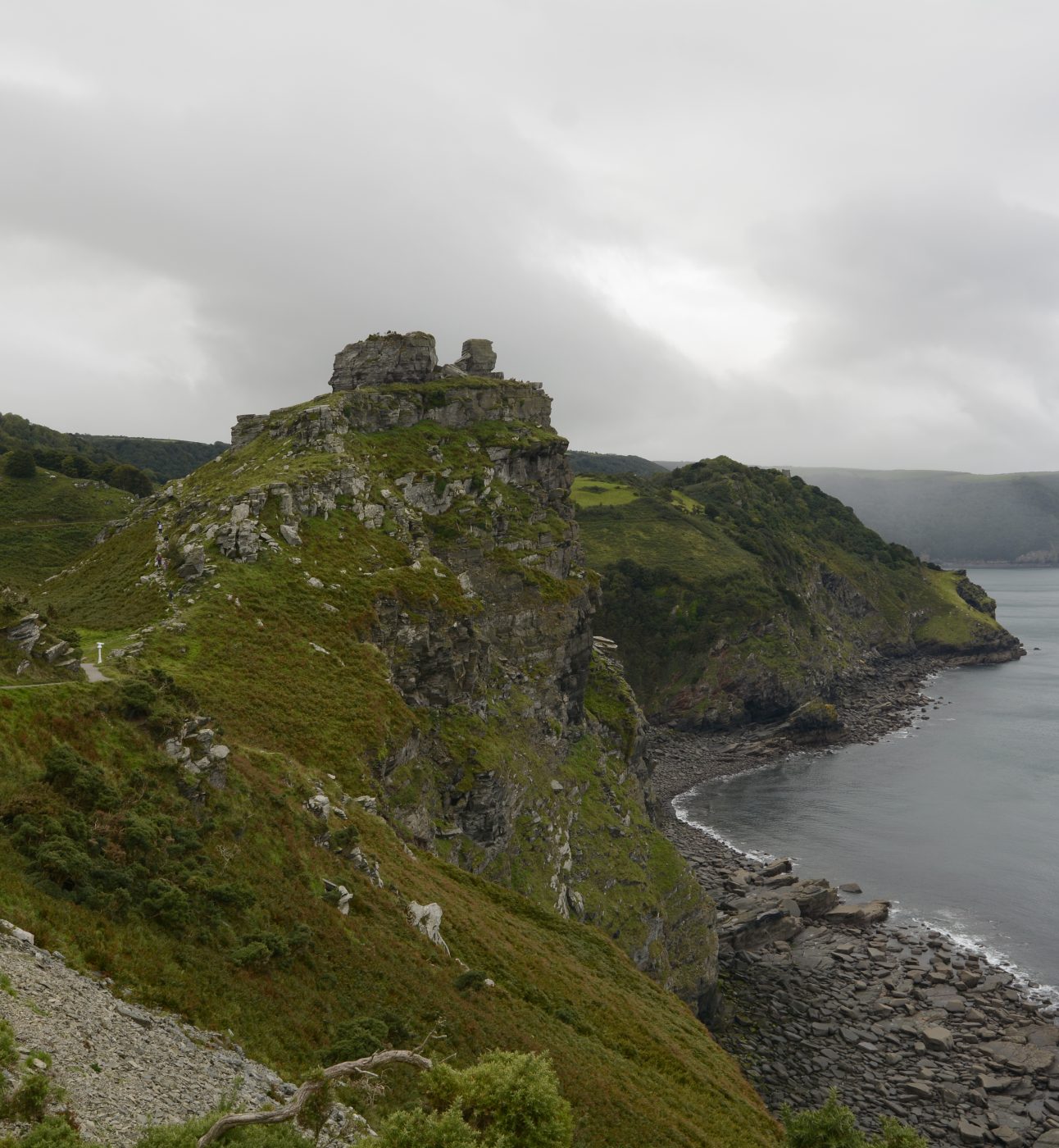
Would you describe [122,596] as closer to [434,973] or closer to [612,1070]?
[434,973]

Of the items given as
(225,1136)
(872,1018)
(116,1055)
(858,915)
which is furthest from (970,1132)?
(116,1055)

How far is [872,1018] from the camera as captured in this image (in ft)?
262

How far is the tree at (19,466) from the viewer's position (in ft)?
423

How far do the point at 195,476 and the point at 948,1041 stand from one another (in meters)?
97.7

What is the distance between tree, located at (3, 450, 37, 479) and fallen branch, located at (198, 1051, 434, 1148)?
5229 inches

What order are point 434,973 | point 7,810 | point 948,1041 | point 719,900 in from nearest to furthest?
point 7,810
point 434,973
point 948,1041
point 719,900

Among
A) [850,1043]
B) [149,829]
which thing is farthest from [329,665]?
[850,1043]

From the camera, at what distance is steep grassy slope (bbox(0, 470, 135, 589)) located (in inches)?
3944

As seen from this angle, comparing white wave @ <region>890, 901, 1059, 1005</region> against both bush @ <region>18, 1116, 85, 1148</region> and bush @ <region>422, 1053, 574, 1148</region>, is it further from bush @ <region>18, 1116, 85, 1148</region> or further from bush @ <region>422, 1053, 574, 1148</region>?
bush @ <region>18, 1116, 85, 1148</region>

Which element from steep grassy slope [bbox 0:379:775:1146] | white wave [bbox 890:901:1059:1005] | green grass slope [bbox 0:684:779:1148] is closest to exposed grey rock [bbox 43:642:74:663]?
steep grassy slope [bbox 0:379:775:1146]

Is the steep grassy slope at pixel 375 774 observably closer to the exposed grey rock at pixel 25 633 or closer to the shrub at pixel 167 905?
the shrub at pixel 167 905

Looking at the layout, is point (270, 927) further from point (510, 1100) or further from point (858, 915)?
point (858, 915)

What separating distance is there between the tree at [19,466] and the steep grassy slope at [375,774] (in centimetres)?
5579

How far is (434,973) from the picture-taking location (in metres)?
35.8
